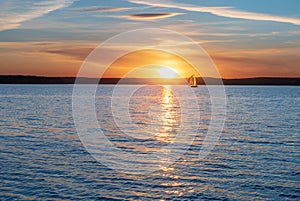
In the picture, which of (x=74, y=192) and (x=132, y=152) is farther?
(x=132, y=152)

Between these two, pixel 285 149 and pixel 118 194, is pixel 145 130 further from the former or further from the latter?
pixel 118 194

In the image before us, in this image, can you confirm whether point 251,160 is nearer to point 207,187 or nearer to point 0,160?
point 207,187

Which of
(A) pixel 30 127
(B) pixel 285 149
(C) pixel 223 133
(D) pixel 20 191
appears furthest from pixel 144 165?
(A) pixel 30 127

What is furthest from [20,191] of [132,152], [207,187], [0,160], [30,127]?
[30,127]

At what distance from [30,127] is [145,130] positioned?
15.9m

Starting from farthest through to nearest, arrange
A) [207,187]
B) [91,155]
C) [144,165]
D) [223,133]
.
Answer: [223,133] → [91,155] → [144,165] → [207,187]

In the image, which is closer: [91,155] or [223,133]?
[91,155]

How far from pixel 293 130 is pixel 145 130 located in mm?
20245

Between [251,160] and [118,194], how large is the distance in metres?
14.6

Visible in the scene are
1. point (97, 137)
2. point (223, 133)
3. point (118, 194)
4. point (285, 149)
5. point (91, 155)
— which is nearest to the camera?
point (118, 194)

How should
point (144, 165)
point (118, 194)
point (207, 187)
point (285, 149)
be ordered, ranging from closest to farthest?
point (118, 194)
point (207, 187)
point (144, 165)
point (285, 149)

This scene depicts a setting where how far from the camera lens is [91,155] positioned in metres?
36.6

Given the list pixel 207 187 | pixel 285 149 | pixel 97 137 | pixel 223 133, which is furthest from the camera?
pixel 223 133

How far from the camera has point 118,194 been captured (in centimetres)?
2456
